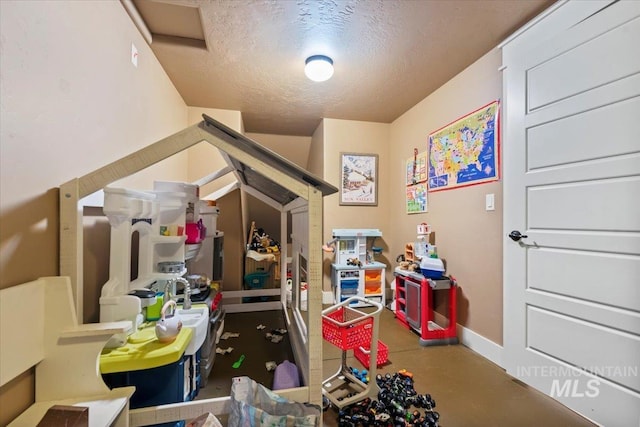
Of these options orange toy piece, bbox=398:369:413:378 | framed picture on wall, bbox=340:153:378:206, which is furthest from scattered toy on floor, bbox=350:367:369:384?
framed picture on wall, bbox=340:153:378:206

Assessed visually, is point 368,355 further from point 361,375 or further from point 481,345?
point 481,345

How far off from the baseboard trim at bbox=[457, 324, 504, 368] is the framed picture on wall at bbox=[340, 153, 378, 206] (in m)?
1.85

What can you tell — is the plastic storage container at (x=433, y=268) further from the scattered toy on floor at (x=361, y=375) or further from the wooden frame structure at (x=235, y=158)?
the wooden frame structure at (x=235, y=158)

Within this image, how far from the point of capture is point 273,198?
9.30ft

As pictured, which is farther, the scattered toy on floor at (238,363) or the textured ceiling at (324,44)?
the scattered toy on floor at (238,363)

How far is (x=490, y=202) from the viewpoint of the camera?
6.52ft

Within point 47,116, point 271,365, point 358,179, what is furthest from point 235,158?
point 358,179

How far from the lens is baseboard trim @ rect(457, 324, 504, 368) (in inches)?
74.1

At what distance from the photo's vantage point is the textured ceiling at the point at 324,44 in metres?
1.61

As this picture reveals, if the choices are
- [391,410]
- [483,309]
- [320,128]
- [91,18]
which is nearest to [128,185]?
[91,18]

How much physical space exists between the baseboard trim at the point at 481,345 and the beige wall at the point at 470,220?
0.13 ft

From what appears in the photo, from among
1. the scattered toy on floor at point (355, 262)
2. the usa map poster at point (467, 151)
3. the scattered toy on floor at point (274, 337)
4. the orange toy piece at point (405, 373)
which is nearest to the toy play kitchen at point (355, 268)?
the scattered toy on floor at point (355, 262)

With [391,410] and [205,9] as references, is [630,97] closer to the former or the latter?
[391,410]

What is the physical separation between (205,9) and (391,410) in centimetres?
274
